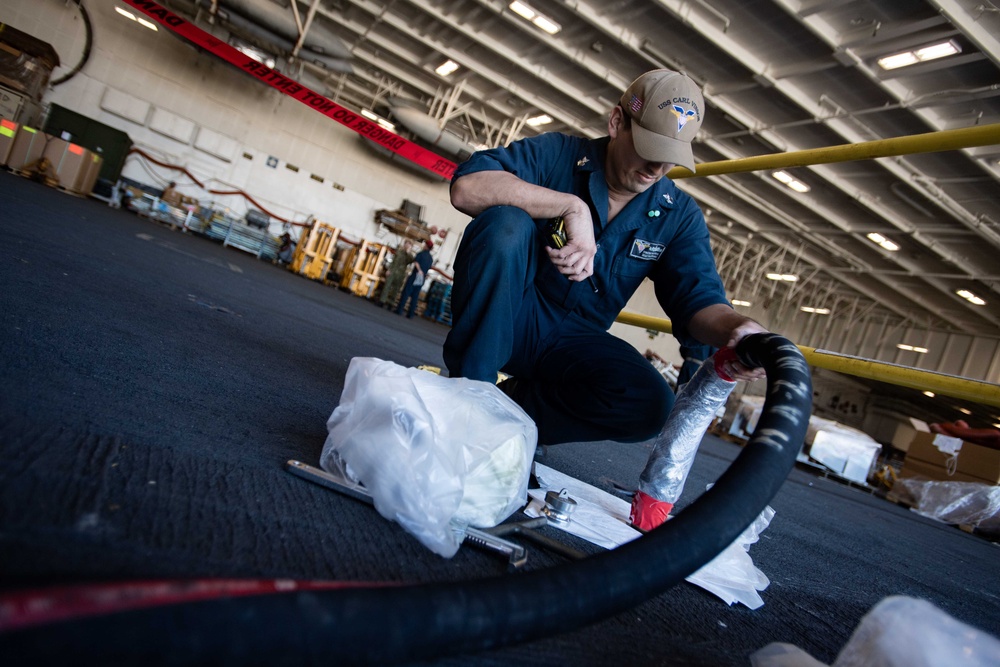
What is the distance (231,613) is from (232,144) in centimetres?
1329

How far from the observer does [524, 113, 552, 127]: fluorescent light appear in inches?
425

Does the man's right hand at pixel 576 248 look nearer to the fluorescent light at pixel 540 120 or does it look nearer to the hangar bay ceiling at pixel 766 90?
the hangar bay ceiling at pixel 766 90

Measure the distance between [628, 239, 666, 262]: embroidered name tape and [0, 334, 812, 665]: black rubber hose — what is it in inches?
35.6

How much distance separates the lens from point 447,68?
1043 centimetres

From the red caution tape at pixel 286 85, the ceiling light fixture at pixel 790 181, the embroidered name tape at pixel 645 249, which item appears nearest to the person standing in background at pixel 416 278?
the red caution tape at pixel 286 85

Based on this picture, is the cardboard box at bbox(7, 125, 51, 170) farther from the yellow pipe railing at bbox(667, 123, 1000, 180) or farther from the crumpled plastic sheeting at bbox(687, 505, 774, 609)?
the crumpled plastic sheeting at bbox(687, 505, 774, 609)

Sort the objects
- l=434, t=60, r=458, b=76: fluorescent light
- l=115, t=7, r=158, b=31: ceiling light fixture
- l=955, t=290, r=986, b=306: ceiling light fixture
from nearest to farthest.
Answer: l=434, t=60, r=458, b=76: fluorescent light → l=115, t=7, r=158, b=31: ceiling light fixture → l=955, t=290, r=986, b=306: ceiling light fixture

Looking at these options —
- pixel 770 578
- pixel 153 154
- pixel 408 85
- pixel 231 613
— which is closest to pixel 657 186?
pixel 770 578

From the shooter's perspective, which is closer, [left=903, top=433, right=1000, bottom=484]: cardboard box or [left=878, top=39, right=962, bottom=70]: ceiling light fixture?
[left=903, top=433, right=1000, bottom=484]: cardboard box

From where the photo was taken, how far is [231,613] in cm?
30

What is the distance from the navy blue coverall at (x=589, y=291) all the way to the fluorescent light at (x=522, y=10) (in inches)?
287

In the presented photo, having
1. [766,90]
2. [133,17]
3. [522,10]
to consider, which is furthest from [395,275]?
[133,17]

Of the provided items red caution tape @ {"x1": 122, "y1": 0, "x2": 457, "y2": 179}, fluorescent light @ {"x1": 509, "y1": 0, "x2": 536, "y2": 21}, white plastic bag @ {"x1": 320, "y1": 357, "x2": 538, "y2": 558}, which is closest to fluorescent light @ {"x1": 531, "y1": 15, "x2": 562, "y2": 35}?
fluorescent light @ {"x1": 509, "y1": 0, "x2": 536, "y2": 21}

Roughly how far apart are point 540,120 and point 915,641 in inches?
448
